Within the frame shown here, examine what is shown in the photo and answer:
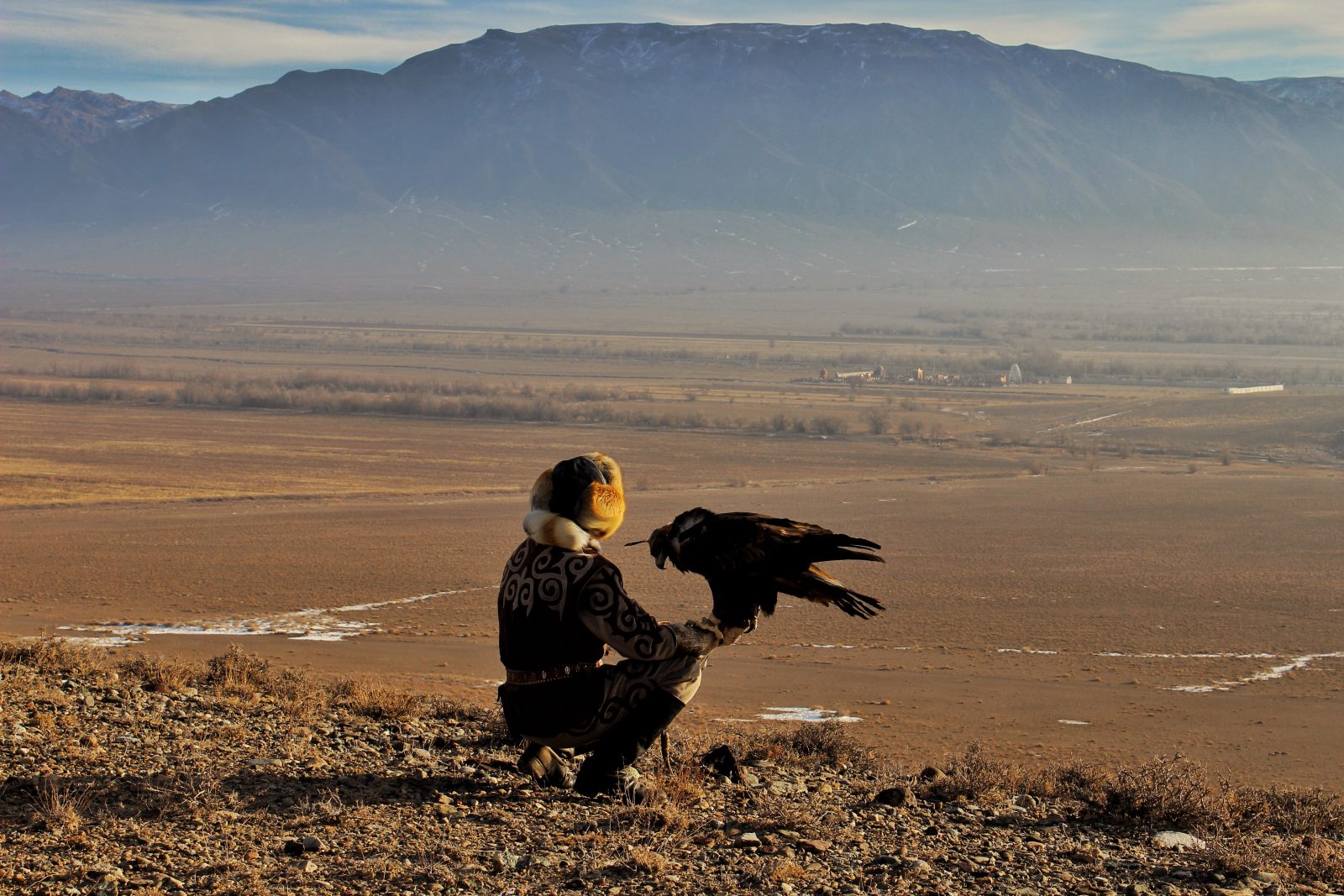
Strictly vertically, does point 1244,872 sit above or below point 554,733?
below

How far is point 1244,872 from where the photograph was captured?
19.4ft

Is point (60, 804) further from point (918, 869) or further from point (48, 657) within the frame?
point (48, 657)

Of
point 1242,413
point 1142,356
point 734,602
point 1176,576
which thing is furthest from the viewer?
point 1142,356

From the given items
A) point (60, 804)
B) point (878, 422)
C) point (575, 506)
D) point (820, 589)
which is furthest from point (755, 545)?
point (878, 422)

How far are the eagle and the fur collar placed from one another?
303 mm

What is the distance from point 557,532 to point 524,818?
1.21 metres

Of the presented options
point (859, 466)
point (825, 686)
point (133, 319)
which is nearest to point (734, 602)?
point (825, 686)

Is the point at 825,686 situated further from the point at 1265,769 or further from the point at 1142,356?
the point at 1142,356

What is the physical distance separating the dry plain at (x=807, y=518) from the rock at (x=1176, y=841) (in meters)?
4.93

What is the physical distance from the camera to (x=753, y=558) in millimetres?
5727

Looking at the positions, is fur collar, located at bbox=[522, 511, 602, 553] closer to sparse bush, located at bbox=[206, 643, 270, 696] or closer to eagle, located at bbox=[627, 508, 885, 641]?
eagle, located at bbox=[627, 508, 885, 641]

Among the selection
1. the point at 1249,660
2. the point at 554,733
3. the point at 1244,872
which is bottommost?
the point at 1249,660

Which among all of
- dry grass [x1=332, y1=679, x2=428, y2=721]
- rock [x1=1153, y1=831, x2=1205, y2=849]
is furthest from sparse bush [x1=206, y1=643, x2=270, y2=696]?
rock [x1=1153, y1=831, x2=1205, y2=849]

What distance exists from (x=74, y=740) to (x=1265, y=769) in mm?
9915
